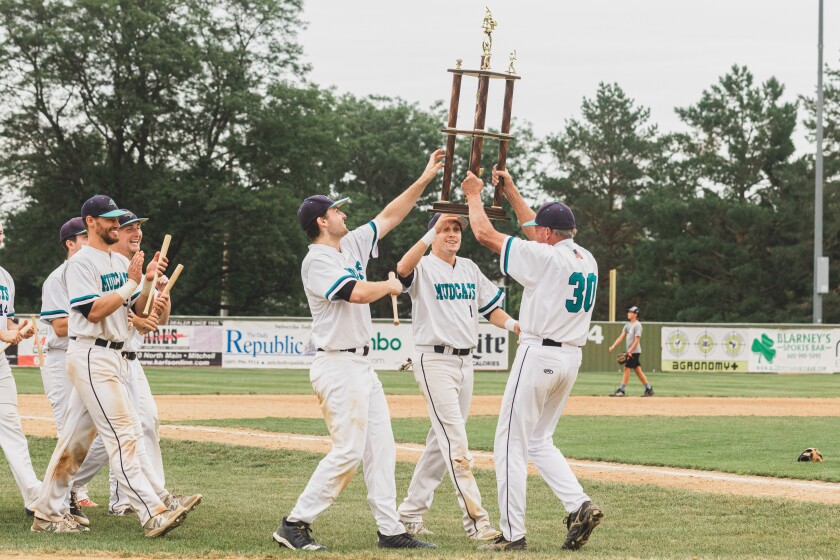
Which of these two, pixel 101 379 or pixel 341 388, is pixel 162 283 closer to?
pixel 101 379

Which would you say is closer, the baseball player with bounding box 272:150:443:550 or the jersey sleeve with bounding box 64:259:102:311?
the baseball player with bounding box 272:150:443:550

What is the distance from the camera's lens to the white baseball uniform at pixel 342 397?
7.32 m

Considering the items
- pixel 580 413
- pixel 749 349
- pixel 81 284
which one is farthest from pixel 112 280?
pixel 749 349

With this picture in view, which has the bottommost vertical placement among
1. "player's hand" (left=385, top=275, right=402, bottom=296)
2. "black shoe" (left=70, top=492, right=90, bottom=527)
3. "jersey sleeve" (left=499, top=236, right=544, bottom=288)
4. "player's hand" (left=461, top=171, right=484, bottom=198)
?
"black shoe" (left=70, top=492, right=90, bottom=527)

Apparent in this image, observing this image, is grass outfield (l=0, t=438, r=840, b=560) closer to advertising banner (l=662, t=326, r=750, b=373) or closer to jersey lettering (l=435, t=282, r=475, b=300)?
jersey lettering (l=435, t=282, r=475, b=300)

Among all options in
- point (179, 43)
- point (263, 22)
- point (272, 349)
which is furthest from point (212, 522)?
point (263, 22)

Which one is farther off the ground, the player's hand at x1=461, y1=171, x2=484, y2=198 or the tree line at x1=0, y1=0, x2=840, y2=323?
the tree line at x1=0, y1=0, x2=840, y2=323

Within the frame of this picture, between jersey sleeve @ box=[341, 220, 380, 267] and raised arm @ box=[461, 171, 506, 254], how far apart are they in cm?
72

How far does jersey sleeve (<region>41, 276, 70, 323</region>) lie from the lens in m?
8.63

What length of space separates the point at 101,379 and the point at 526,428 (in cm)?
287

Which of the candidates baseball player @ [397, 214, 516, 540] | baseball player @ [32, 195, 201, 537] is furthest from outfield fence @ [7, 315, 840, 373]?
baseball player @ [397, 214, 516, 540]

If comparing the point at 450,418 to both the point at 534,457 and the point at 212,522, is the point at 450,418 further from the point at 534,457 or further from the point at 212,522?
the point at 212,522

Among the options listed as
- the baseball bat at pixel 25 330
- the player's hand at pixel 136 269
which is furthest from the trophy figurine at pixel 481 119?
the baseball bat at pixel 25 330

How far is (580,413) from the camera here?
19.8 metres
